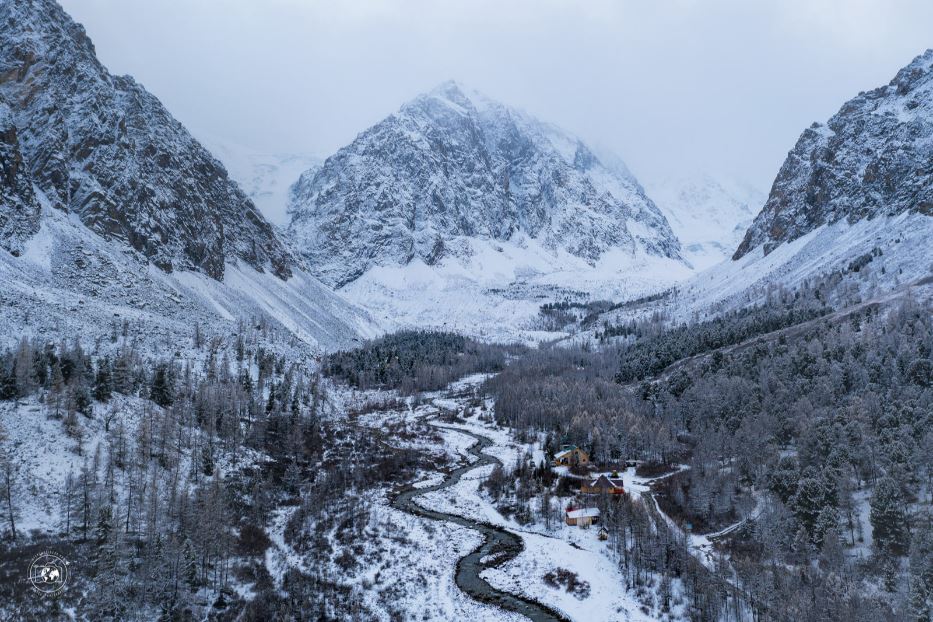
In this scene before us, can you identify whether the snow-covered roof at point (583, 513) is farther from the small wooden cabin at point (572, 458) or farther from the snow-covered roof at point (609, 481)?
the small wooden cabin at point (572, 458)

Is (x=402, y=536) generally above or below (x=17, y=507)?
below

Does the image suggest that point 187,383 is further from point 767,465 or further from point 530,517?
point 767,465

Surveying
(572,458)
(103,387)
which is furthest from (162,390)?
(572,458)

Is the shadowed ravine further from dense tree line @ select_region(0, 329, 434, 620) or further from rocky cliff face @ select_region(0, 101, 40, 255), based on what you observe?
rocky cliff face @ select_region(0, 101, 40, 255)

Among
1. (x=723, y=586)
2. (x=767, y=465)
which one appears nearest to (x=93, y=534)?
(x=723, y=586)

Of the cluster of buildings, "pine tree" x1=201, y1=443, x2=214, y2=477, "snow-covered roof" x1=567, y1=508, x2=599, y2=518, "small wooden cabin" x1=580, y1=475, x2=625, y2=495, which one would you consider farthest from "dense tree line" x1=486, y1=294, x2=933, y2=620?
"pine tree" x1=201, y1=443, x2=214, y2=477

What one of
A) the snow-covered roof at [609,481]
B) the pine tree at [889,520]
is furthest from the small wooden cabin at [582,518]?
the pine tree at [889,520]
